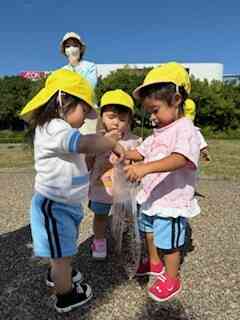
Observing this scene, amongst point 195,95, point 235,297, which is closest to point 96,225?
point 235,297

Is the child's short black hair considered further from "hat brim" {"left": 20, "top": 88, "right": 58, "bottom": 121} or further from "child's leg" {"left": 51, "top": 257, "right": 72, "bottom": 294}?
"child's leg" {"left": 51, "top": 257, "right": 72, "bottom": 294}

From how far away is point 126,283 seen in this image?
2838mm

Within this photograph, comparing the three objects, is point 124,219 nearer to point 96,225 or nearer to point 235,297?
point 96,225

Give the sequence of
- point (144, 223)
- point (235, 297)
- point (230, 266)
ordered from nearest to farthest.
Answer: point (235, 297) < point (144, 223) < point (230, 266)

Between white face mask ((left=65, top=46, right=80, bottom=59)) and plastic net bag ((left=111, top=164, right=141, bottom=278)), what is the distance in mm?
1533

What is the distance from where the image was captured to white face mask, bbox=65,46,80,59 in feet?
13.3

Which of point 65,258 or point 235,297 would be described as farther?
point 235,297

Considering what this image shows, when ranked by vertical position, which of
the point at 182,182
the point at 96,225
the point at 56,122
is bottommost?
the point at 96,225

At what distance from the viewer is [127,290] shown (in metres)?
2.73

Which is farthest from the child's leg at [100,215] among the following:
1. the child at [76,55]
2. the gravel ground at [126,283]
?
the child at [76,55]

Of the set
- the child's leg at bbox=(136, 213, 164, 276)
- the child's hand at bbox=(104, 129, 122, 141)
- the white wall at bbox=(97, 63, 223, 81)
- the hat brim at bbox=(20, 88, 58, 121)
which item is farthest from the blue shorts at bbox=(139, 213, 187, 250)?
the white wall at bbox=(97, 63, 223, 81)

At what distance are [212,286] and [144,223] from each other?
2.01ft

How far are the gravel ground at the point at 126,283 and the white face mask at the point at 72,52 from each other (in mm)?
1711

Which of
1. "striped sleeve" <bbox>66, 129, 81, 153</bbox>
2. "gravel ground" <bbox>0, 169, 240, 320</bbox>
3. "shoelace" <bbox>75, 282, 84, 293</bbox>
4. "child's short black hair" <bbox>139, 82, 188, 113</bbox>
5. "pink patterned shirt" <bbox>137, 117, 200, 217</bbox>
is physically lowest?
"gravel ground" <bbox>0, 169, 240, 320</bbox>
